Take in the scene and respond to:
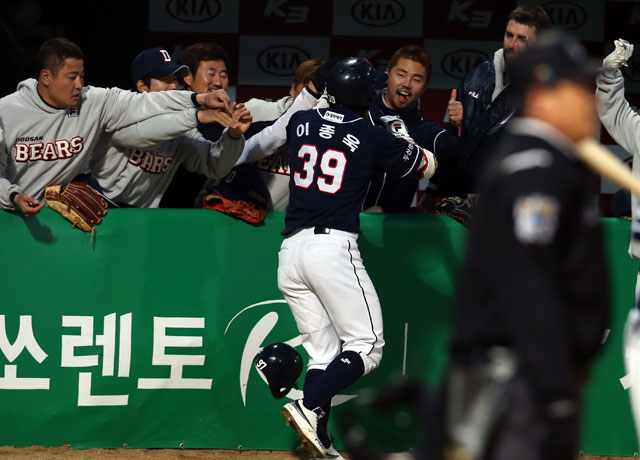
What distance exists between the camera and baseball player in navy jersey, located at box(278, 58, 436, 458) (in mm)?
4297

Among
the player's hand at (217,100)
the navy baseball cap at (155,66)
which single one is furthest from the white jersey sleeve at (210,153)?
the navy baseball cap at (155,66)

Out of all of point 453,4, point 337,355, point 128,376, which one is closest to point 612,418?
point 337,355

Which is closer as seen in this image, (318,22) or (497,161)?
(497,161)

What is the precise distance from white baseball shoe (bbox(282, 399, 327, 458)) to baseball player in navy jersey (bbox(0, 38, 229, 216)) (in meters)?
1.35

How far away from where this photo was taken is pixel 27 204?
14.6 feet

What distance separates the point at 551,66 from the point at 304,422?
226 cm

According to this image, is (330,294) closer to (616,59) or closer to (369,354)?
(369,354)

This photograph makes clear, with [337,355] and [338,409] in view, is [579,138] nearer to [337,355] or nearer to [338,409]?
[337,355]

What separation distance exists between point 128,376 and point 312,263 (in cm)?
105

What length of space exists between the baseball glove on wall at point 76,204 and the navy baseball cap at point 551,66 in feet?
8.45

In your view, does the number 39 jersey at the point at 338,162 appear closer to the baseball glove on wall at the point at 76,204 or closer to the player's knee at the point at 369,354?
the player's knee at the point at 369,354

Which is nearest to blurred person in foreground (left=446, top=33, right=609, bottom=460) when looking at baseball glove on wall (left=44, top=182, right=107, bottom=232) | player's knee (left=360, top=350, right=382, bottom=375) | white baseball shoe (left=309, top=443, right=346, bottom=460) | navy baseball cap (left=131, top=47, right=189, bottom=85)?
player's knee (left=360, top=350, right=382, bottom=375)

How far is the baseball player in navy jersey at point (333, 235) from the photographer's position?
14.1 ft

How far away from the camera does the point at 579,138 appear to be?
2486 mm
